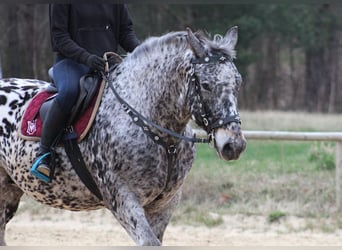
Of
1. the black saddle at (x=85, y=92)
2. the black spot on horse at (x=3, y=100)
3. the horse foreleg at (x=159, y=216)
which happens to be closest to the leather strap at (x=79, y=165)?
the black saddle at (x=85, y=92)

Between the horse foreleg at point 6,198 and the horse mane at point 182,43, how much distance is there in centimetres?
168

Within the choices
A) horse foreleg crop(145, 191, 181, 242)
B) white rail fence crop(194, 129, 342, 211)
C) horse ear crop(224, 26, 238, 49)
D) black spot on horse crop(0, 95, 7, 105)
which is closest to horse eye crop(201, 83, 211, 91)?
horse ear crop(224, 26, 238, 49)

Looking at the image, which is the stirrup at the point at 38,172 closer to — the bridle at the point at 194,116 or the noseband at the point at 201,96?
the bridle at the point at 194,116

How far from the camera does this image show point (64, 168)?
5238mm

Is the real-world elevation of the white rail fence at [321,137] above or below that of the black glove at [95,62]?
below

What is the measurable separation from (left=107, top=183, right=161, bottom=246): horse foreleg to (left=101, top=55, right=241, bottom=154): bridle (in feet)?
1.30

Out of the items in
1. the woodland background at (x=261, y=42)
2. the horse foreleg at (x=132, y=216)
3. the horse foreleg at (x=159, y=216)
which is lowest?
the woodland background at (x=261, y=42)

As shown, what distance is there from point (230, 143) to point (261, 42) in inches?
1027

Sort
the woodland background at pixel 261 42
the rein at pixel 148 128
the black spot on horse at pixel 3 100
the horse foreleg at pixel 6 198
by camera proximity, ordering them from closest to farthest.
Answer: the rein at pixel 148 128 < the black spot on horse at pixel 3 100 < the horse foreleg at pixel 6 198 < the woodland background at pixel 261 42

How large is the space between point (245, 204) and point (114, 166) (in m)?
4.84

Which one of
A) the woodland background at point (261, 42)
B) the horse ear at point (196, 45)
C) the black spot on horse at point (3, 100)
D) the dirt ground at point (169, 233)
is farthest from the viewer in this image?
the woodland background at point (261, 42)

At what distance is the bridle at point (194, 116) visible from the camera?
4.45m

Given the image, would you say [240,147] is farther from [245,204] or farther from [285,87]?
[285,87]

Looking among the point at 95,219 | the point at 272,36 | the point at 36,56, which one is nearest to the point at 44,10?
the point at 36,56
